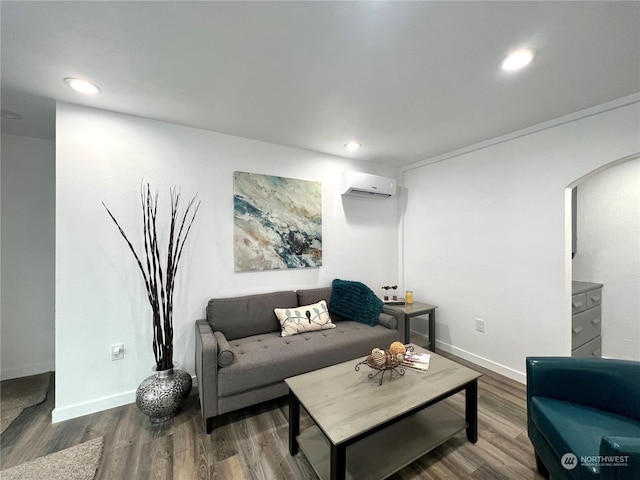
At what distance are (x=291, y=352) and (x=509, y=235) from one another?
2398mm

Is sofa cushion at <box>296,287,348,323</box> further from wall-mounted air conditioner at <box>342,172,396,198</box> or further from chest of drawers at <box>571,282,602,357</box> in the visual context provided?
chest of drawers at <box>571,282,602,357</box>

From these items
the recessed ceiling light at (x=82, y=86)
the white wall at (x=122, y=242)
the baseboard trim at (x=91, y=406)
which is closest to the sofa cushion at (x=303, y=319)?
the white wall at (x=122, y=242)

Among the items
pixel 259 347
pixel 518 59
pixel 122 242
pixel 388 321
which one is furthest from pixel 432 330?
pixel 122 242

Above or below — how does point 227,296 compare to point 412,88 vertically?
below

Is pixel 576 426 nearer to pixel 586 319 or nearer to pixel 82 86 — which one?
pixel 586 319

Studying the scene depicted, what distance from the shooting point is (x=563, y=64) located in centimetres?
154

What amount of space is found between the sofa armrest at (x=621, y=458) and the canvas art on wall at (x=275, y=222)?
243cm

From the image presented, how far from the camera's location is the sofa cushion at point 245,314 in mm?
2307

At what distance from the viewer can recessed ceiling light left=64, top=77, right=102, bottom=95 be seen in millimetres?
1676

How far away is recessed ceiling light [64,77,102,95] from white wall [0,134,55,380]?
4.40 ft

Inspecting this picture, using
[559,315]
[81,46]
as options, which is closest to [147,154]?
[81,46]

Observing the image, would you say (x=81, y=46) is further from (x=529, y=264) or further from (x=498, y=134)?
(x=529, y=264)

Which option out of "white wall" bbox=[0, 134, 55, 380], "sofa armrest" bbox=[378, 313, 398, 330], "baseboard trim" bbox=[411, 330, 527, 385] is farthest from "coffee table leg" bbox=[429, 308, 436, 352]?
"white wall" bbox=[0, 134, 55, 380]

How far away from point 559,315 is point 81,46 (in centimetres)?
390
